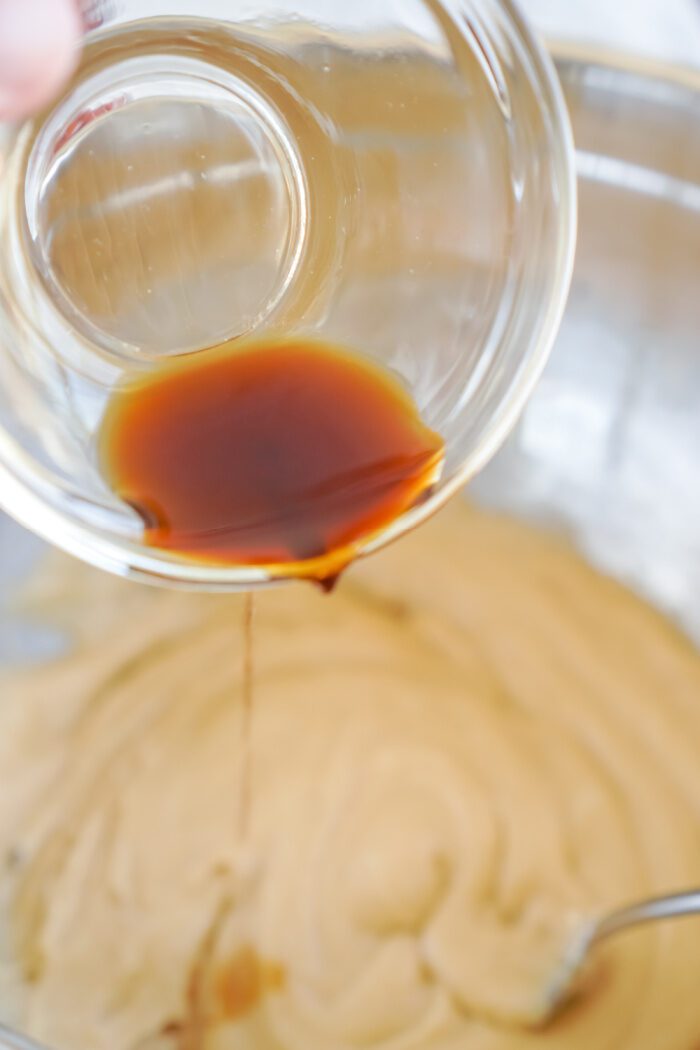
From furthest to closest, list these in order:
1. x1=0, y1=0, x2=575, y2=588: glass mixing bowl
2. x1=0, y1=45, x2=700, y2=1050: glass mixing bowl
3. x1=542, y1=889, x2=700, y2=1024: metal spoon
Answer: x1=0, y1=45, x2=700, y2=1050: glass mixing bowl
x1=542, y1=889, x2=700, y2=1024: metal spoon
x1=0, y1=0, x2=575, y2=588: glass mixing bowl

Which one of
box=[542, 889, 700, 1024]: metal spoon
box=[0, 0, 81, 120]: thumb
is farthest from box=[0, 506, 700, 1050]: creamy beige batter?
box=[0, 0, 81, 120]: thumb

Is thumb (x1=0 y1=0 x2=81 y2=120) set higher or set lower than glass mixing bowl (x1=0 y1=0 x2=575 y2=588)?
higher

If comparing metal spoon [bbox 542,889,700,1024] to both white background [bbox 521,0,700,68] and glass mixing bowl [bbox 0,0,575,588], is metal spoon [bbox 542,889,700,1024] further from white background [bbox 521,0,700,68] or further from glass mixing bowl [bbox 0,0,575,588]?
white background [bbox 521,0,700,68]

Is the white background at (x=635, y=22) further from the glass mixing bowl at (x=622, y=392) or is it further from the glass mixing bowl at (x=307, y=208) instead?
the glass mixing bowl at (x=307, y=208)

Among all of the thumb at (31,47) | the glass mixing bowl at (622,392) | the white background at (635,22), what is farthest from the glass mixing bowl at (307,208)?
the white background at (635,22)

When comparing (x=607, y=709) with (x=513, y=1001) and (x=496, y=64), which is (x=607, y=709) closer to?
(x=513, y=1001)

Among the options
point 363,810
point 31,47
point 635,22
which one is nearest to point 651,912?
point 363,810

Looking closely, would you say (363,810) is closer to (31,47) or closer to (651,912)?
(651,912)
